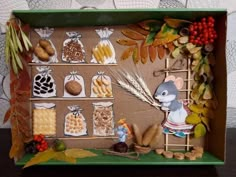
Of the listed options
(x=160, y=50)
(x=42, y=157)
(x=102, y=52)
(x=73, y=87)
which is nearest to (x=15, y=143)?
(x=42, y=157)

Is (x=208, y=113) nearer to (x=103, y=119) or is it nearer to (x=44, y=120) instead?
(x=103, y=119)

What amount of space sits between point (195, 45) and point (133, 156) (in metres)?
0.28

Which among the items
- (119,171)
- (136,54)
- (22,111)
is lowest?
(119,171)

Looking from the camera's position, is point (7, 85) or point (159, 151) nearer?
point (159, 151)

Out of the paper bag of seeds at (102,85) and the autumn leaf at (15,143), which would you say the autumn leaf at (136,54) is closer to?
the paper bag of seeds at (102,85)

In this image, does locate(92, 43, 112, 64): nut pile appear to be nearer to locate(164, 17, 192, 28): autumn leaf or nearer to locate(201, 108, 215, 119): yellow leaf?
locate(164, 17, 192, 28): autumn leaf

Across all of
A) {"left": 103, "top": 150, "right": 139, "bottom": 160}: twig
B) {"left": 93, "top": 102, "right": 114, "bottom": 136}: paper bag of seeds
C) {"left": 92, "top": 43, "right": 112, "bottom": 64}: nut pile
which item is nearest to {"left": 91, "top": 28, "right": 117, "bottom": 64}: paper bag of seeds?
{"left": 92, "top": 43, "right": 112, "bottom": 64}: nut pile

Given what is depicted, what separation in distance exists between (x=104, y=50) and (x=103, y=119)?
0.16m

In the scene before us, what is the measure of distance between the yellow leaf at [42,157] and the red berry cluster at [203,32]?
40 centimetres

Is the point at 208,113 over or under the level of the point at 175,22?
under

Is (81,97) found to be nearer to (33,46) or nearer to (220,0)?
(33,46)

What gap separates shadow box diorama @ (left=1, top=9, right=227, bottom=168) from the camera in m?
0.63

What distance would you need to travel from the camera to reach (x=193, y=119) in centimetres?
64

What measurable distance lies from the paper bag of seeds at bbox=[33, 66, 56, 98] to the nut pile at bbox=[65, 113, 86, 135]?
0.07 meters
